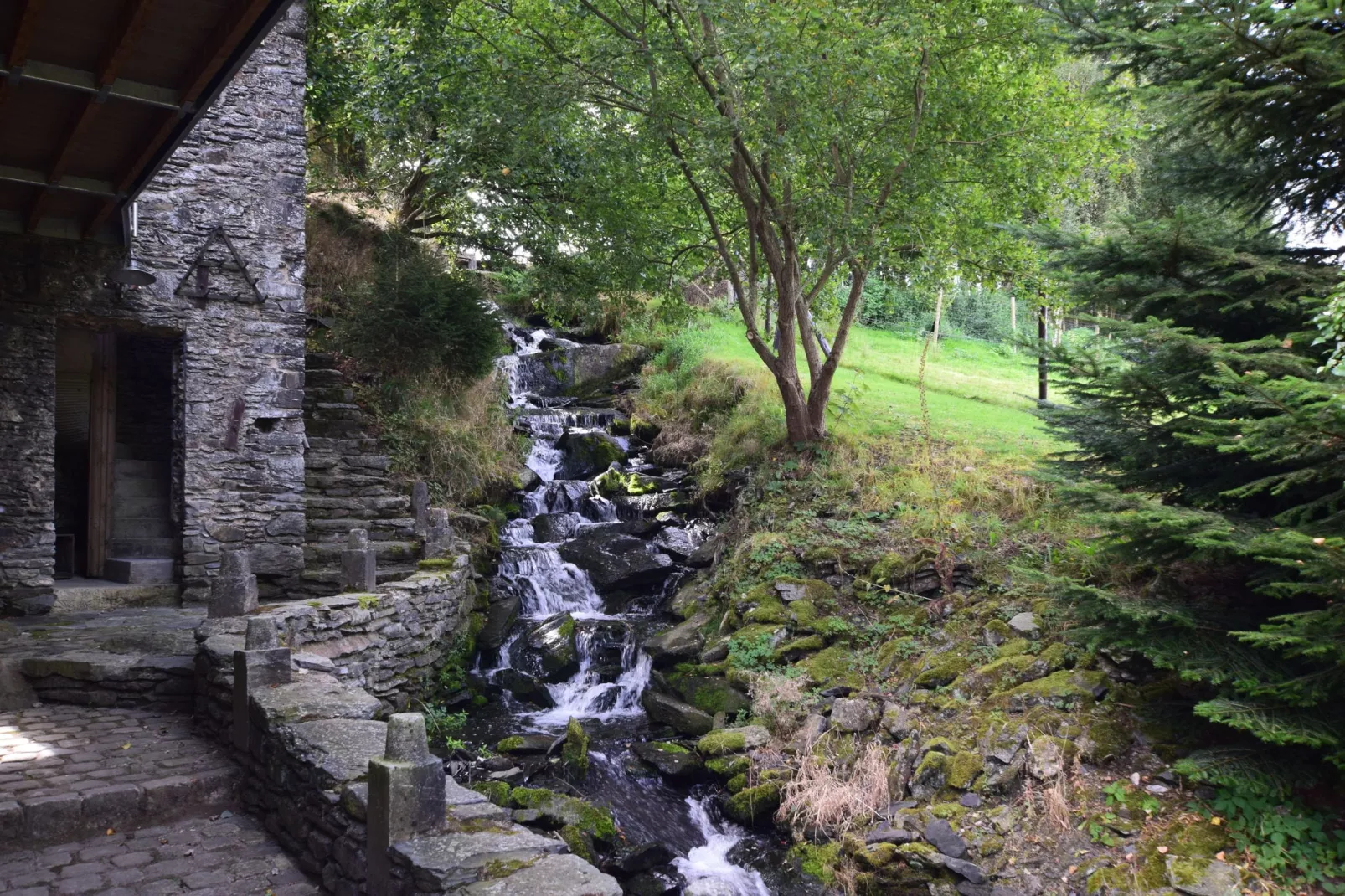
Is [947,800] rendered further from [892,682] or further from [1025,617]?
[1025,617]

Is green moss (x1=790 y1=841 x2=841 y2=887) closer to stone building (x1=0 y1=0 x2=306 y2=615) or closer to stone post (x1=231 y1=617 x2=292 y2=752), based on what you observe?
stone post (x1=231 y1=617 x2=292 y2=752)

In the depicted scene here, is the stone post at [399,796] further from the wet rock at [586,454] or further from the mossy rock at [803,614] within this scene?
the wet rock at [586,454]

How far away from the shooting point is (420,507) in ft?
37.0

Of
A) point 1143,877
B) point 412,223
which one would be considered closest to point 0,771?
point 1143,877

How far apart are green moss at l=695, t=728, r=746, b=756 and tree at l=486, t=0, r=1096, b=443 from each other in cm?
521

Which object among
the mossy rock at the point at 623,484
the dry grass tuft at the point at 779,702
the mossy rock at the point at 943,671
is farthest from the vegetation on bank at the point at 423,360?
the mossy rock at the point at 943,671

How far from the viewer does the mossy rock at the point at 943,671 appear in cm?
790

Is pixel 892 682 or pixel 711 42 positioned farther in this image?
pixel 711 42

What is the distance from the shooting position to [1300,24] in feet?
18.2

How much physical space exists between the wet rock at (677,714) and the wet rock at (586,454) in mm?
6105

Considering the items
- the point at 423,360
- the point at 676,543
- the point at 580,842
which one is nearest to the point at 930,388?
the point at 676,543

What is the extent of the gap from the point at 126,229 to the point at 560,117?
16.8ft

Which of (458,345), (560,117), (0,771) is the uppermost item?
(560,117)

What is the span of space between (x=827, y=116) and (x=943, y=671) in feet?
20.5
